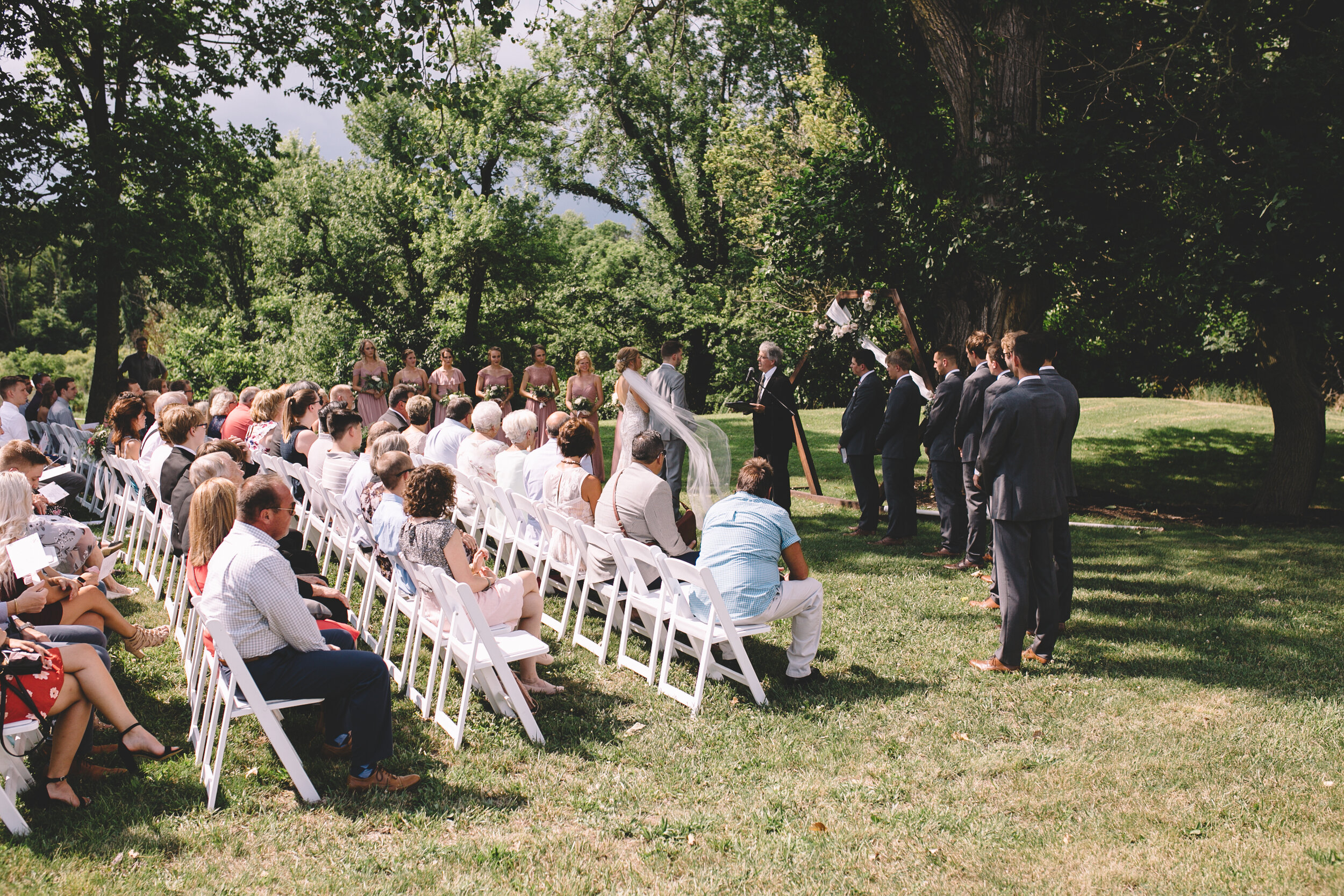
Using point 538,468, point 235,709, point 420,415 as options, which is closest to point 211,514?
point 235,709

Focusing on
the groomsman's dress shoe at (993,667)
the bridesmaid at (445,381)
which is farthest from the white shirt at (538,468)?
the bridesmaid at (445,381)

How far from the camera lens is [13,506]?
14.3 ft

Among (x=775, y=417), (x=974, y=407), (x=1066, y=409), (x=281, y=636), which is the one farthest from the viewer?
(x=775, y=417)

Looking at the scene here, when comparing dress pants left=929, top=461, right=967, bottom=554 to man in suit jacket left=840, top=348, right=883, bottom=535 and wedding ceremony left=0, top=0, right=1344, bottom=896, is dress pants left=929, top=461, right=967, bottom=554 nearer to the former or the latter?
wedding ceremony left=0, top=0, right=1344, bottom=896

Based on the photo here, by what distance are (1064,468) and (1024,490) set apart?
20.0 inches

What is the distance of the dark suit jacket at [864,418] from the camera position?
30.0ft

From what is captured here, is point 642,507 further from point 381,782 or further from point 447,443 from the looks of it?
point 447,443

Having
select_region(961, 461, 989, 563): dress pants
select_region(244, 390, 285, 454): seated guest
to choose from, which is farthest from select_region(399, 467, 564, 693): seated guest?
select_region(961, 461, 989, 563): dress pants

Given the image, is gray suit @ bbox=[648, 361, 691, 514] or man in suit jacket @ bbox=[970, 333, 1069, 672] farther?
gray suit @ bbox=[648, 361, 691, 514]

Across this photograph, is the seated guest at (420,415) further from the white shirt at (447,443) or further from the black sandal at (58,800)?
the black sandal at (58,800)

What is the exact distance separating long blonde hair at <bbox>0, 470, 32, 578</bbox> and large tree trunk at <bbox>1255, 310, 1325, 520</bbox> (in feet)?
43.5

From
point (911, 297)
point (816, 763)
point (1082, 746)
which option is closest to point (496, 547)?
point (816, 763)

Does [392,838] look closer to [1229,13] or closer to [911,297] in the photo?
[911,297]

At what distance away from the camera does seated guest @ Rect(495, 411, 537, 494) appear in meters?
7.24
